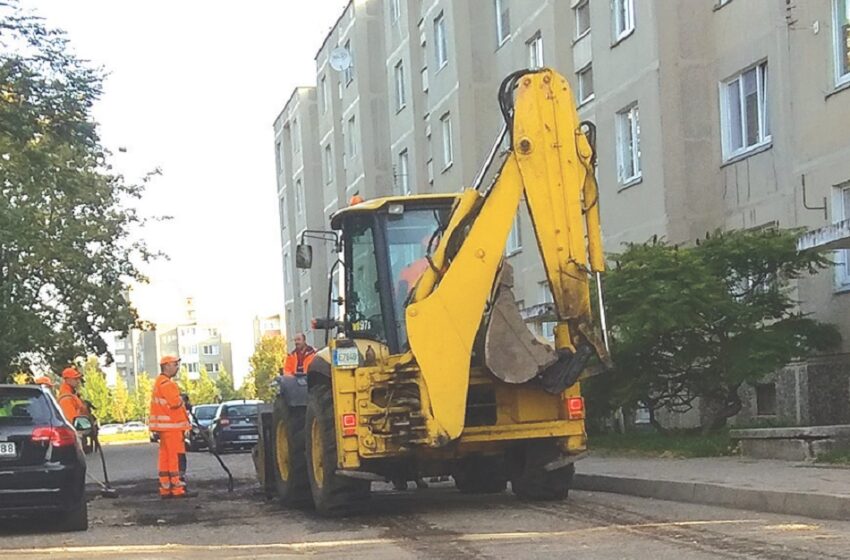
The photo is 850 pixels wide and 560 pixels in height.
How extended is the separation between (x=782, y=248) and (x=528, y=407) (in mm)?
6728

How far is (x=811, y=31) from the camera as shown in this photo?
19406 mm

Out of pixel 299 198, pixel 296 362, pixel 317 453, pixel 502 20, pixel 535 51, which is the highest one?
pixel 502 20

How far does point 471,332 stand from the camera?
448 inches

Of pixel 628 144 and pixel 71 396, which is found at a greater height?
pixel 628 144

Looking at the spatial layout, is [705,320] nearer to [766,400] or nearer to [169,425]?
[766,400]

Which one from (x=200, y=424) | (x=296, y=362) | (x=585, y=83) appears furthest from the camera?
(x=200, y=424)

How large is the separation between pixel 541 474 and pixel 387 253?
8.35ft

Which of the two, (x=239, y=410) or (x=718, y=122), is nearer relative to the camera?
(x=718, y=122)

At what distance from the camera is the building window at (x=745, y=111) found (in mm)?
21609

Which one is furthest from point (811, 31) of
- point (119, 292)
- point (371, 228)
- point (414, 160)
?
point (119, 292)

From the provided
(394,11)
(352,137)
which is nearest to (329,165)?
(352,137)

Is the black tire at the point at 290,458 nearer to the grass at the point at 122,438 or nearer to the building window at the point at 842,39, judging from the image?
the building window at the point at 842,39

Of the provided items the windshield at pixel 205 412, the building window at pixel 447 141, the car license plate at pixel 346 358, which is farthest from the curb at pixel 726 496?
the windshield at pixel 205 412

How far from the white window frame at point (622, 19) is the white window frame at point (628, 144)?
1.40m
